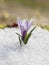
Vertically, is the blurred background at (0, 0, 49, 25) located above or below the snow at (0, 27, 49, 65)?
below

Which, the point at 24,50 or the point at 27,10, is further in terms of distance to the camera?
the point at 27,10

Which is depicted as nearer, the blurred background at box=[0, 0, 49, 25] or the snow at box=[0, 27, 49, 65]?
the snow at box=[0, 27, 49, 65]

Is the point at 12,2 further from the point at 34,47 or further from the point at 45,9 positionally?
the point at 34,47

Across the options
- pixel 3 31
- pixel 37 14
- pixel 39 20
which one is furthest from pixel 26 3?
pixel 3 31

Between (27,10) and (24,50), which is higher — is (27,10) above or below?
below
